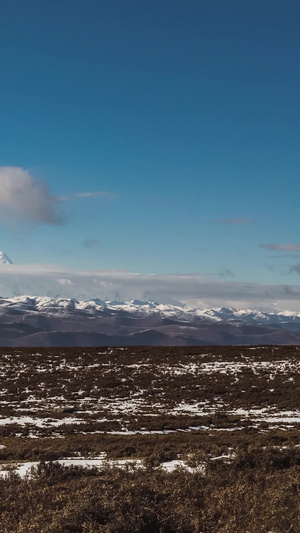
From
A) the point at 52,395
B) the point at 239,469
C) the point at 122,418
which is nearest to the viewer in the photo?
the point at 239,469

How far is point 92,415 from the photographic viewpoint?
34.0 meters

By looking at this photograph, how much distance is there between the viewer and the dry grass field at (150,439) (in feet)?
29.3

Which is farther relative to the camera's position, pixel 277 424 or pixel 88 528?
pixel 277 424

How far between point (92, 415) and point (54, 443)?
12390 mm

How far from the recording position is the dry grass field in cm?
895

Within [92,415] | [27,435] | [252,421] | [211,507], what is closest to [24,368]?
[92,415]

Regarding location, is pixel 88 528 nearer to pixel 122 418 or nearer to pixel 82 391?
pixel 122 418

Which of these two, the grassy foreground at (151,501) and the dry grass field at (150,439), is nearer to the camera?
the grassy foreground at (151,501)

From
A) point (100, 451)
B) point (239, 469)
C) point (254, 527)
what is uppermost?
point (254, 527)

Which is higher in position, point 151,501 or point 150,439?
point 151,501

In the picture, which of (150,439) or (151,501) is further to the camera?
(150,439)

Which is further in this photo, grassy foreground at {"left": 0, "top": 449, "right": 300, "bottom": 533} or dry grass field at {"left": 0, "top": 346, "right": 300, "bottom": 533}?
dry grass field at {"left": 0, "top": 346, "right": 300, "bottom": 533}

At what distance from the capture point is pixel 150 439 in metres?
22.4

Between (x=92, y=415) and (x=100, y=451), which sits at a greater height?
(x=100, y=451)
